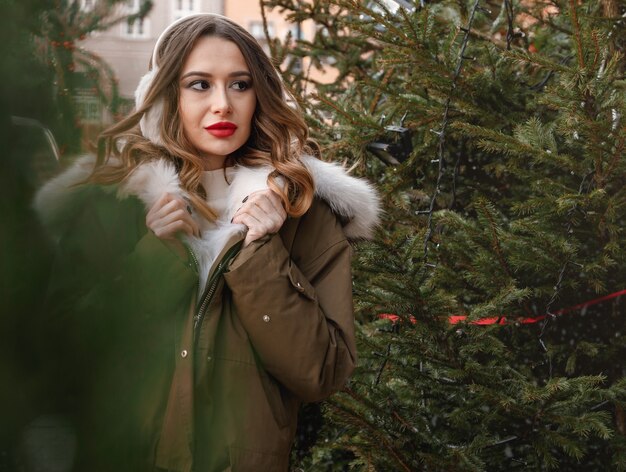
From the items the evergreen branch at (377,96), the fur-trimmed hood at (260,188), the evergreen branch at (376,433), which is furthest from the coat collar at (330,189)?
the evergreen branch at (377,96)

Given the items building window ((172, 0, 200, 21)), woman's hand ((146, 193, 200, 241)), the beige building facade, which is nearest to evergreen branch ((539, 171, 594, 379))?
woman's hand ((146, 193, 200, 241))

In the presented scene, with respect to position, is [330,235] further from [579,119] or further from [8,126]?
[8,126]

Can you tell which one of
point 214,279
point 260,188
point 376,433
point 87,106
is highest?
point 87,106

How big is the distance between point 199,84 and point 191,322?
38.7 inches

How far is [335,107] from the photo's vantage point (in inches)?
127

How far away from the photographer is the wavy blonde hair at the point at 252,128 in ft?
6.18

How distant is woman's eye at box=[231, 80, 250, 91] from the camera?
1974 millimetres

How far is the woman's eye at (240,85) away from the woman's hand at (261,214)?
273 millimetres

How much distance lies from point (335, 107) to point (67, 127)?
2.69 metres

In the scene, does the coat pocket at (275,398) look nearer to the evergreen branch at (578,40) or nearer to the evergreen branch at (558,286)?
the evergreen branch at (558,286)

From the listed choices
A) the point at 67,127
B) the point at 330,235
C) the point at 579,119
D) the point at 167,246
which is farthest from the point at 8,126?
the point at 579,119

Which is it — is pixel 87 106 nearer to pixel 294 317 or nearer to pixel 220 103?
pixel 294 317

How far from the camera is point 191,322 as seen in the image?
108 cm

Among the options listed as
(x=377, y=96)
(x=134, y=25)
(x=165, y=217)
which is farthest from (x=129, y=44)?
(x=377, y=96)
